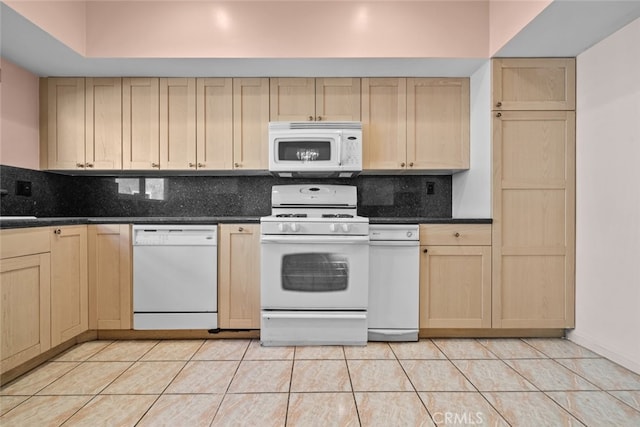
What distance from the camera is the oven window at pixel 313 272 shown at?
2646 mm

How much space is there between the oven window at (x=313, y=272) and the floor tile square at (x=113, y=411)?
1.08 m

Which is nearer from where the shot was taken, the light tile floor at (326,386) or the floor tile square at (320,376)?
the light tile floor at (326,386)

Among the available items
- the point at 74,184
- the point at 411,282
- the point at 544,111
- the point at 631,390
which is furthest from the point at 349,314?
the point at 74,184

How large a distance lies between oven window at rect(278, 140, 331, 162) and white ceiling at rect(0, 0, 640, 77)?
0.53 metres

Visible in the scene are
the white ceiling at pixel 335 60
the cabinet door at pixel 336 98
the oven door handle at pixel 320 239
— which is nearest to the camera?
the white ceiling at pixel 335 60

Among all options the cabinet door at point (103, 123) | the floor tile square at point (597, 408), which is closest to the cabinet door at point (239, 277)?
the cabinet door at point (103, 123)

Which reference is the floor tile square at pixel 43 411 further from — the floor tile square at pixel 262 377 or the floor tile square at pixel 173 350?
the floor tile square at pixel 262 377

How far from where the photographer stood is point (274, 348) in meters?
2.59

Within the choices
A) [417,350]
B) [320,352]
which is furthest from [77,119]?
[417,350]

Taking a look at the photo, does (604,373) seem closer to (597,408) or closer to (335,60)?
(597,408)

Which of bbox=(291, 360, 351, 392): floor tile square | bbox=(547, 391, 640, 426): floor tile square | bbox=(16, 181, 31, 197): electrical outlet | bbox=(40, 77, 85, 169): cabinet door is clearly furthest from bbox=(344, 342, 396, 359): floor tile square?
bbox=(16, 181, 31, 197): electrical outlet

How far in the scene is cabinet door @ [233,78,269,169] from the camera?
2988 mm

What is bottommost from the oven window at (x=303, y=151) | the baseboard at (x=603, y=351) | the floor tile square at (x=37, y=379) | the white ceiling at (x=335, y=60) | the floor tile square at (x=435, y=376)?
the floor tile square at (x=37, y=379)

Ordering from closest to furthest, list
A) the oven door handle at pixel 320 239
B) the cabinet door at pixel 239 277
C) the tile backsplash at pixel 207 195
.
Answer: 1. the oven door handle at pixel 320 239
2. the cabinet door at pixel 239 277
3. the tile backsplash at pixel 207 195
